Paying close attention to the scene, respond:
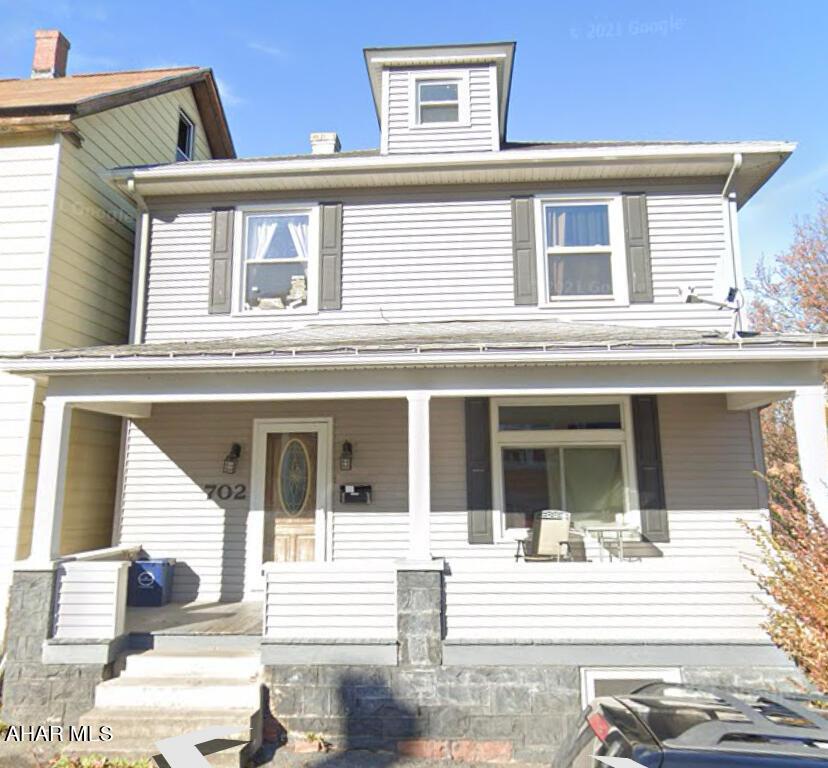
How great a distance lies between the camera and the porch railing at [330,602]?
5.07 m

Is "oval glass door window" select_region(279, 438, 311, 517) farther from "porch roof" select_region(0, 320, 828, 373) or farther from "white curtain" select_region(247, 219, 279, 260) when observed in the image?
"white curtain" select_region(247, 219, 279, 260)

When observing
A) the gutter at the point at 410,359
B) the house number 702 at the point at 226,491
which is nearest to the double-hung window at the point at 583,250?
the gutter at the point at 410,359

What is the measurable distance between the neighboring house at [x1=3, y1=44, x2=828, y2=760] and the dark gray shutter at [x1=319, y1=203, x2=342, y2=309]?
0.13 ft

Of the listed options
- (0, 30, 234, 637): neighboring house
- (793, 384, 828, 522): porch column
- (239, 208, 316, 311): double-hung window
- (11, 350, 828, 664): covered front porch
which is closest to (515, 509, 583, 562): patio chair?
(11, 350, 828, 664): covered front porch

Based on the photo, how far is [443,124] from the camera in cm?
782

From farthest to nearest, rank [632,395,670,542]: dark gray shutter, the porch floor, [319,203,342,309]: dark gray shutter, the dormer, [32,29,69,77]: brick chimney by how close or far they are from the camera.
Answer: [32,29,69,77]: brick chimney → the dormer → [319,203,342,309]: dark gray shutter → [632,395,670,542]: dark gray shutter → the porch floor

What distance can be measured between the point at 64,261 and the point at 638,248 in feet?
22.8

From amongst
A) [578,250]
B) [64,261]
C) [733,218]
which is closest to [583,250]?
[578,250]

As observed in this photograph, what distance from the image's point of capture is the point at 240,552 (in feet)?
23.1

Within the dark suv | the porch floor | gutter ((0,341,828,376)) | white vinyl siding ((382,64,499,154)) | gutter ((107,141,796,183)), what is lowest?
the porch floor

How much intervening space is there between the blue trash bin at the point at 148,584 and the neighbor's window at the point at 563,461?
405 cm

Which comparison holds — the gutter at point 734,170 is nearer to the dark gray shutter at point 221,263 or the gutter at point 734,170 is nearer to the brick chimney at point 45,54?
the dark gray shutter at point 221,263

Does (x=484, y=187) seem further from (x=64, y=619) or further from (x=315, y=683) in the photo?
(x=64, y=619)

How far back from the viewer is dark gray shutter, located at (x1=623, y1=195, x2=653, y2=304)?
7.07 m
